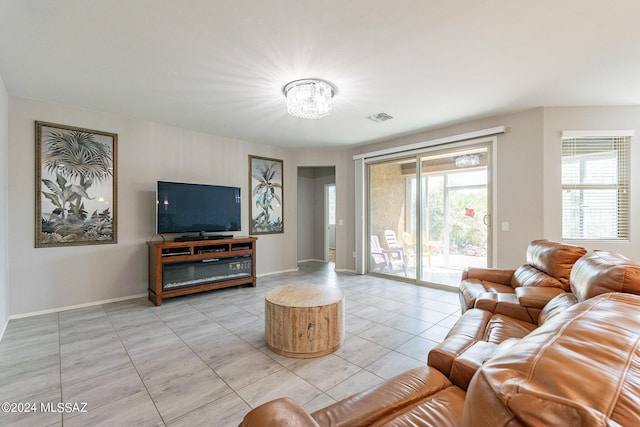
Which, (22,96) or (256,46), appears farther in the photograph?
(22,96)

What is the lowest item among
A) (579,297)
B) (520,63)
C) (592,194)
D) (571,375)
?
(579,297)

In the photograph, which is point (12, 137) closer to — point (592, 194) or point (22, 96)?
point (22, 96)

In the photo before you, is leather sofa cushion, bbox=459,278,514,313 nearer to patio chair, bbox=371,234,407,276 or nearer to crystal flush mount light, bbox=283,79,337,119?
patio chair, bbox=371,234,407,276

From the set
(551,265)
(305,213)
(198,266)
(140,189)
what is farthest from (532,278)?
(305,213)

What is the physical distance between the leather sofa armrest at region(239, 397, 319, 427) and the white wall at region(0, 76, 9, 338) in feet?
11.6

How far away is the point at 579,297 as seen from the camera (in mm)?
1747

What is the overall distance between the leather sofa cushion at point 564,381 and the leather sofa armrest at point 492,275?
8.70 ft

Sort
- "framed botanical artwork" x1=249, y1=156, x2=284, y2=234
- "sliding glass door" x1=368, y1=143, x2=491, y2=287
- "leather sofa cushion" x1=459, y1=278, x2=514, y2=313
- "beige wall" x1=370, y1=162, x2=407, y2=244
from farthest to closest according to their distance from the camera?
"framed botanical artwork" x1=249, y1=156, x2=284, y2=234 → "beige wall" x1=370, y1=162, x2=407, y2=244 → "sliding glass door" x1=368, y1=143, x2=491, y2=287 → "leather sofa cushion" x1=459, y1=278, x2=514, y2=313

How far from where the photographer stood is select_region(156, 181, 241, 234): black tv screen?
3.91m

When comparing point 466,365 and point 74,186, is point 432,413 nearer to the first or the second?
point 466,365

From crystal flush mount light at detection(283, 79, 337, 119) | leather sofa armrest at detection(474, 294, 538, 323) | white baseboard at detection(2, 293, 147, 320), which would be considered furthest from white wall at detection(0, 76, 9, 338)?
leather sofa armrest at detection(474, 294, 538, 323)

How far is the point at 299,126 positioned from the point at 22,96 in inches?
130

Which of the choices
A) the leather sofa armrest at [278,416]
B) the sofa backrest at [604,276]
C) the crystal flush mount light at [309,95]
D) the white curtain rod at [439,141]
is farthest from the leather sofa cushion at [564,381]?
the white curtain rod at [439,141]

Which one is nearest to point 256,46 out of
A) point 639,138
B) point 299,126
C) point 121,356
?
point 299,126
